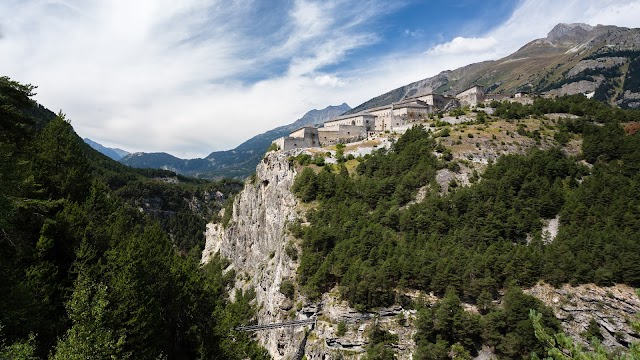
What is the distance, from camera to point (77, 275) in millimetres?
25562

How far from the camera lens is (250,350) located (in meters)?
39.8

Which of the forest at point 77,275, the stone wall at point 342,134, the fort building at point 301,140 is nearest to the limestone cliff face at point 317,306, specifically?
the fort building at point 301,140

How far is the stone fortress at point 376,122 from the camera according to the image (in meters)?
94.9

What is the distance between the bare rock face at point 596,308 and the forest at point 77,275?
3528cm

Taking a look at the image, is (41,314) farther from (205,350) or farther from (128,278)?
(205,350)

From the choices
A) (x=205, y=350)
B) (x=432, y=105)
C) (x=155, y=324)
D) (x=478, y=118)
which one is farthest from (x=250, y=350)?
(x=432, y=105)

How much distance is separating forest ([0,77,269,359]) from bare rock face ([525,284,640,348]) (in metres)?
35.3

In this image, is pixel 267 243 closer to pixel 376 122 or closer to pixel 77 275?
pixel 376 122

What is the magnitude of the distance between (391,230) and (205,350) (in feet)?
118

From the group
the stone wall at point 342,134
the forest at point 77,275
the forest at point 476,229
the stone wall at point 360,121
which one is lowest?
the forest at point 476,229

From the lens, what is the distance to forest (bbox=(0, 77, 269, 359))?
747 inches

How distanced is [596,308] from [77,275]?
52276 mm

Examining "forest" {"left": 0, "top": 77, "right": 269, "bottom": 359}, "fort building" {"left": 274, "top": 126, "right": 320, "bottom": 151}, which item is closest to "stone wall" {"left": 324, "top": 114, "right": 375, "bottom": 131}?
"fort building" {"left": 274, "top": 126, "right": 320, "bottom": 151}

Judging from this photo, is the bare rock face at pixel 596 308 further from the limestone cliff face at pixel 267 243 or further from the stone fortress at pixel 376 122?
the stone fortress at pixel 376 122
